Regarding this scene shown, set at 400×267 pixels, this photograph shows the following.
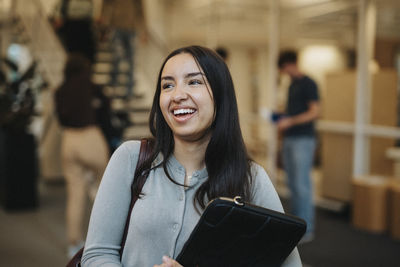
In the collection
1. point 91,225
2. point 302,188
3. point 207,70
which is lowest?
point 302,188

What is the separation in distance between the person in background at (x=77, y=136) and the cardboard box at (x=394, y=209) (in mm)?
2801

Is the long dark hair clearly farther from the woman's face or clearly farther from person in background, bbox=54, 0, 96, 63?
person in background, bbox=54, 0, 96, 63

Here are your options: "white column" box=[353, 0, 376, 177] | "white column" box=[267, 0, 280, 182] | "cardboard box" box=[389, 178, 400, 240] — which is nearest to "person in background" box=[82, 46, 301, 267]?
"cardboard box" box=[389, 178, 400, 240]

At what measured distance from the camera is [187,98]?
133 centimetres

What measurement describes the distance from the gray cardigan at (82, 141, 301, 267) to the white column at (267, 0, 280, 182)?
5.67m

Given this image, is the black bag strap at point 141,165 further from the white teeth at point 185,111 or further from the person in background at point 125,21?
the person in background at point 125,21

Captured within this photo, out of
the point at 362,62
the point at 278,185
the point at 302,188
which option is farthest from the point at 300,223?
the point at 278,185

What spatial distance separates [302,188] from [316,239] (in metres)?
0.61

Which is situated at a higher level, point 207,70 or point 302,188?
point 207,70

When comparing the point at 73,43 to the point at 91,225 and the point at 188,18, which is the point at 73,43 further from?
the point at 91,225

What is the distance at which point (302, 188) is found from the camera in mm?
4367

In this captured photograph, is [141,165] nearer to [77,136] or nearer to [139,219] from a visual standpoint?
[139,219]

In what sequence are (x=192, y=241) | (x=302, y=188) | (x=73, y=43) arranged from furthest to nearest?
(x=73, y=43) < (x=302, y=188) < (x=192, y=241)

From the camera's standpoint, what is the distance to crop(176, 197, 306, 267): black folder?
1.14 metres
